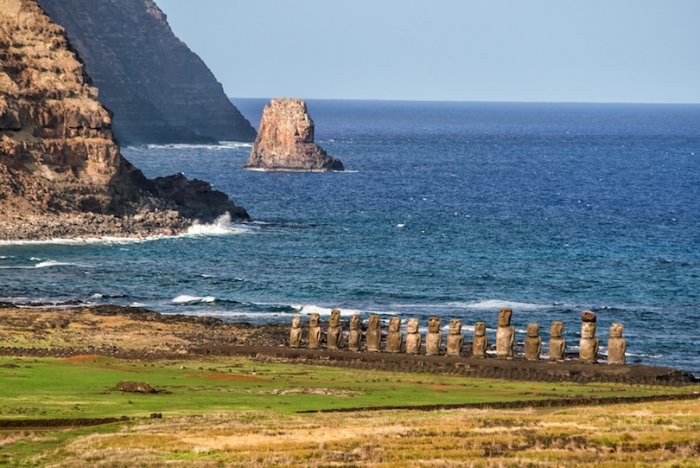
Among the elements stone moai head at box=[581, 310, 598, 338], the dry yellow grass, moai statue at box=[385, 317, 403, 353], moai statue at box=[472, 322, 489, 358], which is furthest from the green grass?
stone moai head at box=[581, 310, 598, 338]

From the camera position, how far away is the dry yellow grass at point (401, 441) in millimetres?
41844

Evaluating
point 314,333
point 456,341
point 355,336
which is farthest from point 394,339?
point 314,333

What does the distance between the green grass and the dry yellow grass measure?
3.86m

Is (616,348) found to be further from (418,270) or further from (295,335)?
(418,270)

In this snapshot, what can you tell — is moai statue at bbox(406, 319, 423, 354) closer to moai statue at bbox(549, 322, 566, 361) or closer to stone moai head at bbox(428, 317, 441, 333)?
stone moai head at bbox(428, 317, 441, 333)

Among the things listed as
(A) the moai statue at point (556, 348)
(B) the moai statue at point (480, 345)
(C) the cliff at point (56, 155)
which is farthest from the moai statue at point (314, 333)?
(C) the cliff at point (56, 155)

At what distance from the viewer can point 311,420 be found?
49375mm

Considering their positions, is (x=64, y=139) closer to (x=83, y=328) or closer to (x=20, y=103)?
(x=20, y=103)

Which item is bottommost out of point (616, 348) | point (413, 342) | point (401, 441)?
point (413, 342)

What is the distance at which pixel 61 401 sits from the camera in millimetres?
52812

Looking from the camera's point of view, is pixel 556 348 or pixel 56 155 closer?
pixel 556 348

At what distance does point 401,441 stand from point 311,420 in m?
5.99

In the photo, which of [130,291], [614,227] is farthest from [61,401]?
[614,227]

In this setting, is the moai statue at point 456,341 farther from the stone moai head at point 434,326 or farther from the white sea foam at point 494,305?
the white sea foam at point 494,305
